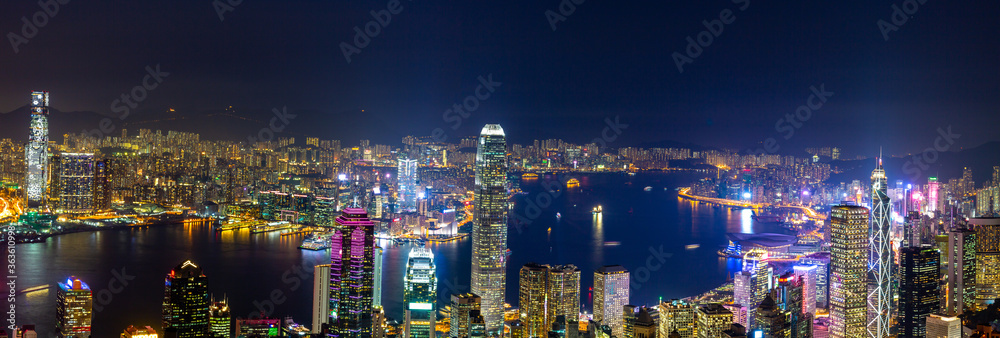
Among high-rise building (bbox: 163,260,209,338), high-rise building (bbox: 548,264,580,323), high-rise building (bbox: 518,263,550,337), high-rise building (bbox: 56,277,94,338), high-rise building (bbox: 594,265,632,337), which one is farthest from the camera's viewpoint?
high-rise building (bbox: 594,265,632,337)

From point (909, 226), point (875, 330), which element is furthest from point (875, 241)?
point (909, 226)

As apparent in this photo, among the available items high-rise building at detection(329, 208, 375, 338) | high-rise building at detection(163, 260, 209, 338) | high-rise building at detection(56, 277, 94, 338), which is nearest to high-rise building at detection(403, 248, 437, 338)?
high-rise building at detection(329, 208, 375, 338)

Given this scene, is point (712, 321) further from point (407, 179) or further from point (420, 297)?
point (407, 179)

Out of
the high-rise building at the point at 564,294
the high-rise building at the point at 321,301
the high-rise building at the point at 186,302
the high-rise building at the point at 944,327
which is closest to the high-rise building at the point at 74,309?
the high-rise building at the point at 186,302

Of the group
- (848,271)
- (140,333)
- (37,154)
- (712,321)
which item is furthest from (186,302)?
(37,154)

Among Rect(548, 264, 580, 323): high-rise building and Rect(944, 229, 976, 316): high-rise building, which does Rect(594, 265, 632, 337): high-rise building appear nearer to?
Rect(548, 264, 580, 323): high-rise building

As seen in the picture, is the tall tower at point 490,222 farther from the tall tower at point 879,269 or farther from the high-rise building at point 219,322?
the tall tower at point 879,269

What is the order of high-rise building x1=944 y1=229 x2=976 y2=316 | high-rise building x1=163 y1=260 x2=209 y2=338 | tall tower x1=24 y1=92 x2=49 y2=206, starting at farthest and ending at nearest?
tall tower x1=24 y1=92 x2=49 y2=206 < high-rise building x1=944 y1=229 x2=976 y2=316 < high-rise building x1=163 y1=260 x2=209 y2=338
